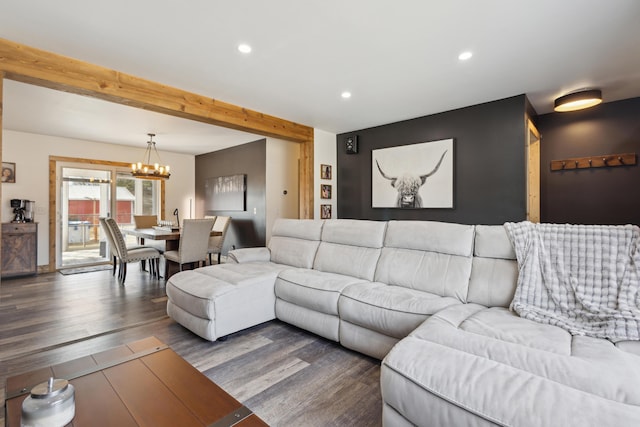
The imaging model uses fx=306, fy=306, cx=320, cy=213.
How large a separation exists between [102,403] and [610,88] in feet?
16.8

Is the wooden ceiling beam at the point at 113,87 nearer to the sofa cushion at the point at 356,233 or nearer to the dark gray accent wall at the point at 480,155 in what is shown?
the sofa cushion at the point at 356,233

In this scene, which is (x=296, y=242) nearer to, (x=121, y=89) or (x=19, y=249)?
(x=121, y=89)

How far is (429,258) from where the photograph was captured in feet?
8.22

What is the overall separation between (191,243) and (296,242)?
1735 millimetres

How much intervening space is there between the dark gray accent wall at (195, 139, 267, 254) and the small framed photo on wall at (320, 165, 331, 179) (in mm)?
1302

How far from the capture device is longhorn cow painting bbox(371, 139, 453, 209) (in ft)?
13.8

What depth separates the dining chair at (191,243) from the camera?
422 cm

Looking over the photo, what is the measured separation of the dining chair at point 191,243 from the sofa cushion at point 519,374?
3.54 metres

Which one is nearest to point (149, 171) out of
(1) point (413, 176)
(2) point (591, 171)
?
(1) point (413, 176)

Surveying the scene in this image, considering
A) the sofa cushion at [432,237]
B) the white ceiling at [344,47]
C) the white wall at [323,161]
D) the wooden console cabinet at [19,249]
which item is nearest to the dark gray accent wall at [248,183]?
the white wall at [323,161]

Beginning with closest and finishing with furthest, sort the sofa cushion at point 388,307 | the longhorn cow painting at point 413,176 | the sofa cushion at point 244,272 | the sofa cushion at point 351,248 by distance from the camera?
the sofa cushion at point 388,307
the sofa cushion at point 244,272
the sofa cushion at point 351,248
the longhorn cow painting at point 413,176

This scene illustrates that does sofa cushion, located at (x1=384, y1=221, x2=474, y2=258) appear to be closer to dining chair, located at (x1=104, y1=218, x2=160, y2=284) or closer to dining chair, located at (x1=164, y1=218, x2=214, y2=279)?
dining chair, located at (x1=164, y1=218, x2=214, y2=279)

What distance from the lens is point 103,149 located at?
6.12 metres

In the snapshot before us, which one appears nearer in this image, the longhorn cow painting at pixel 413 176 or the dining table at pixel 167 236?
the longhorn cow painting at pixel 413 176
